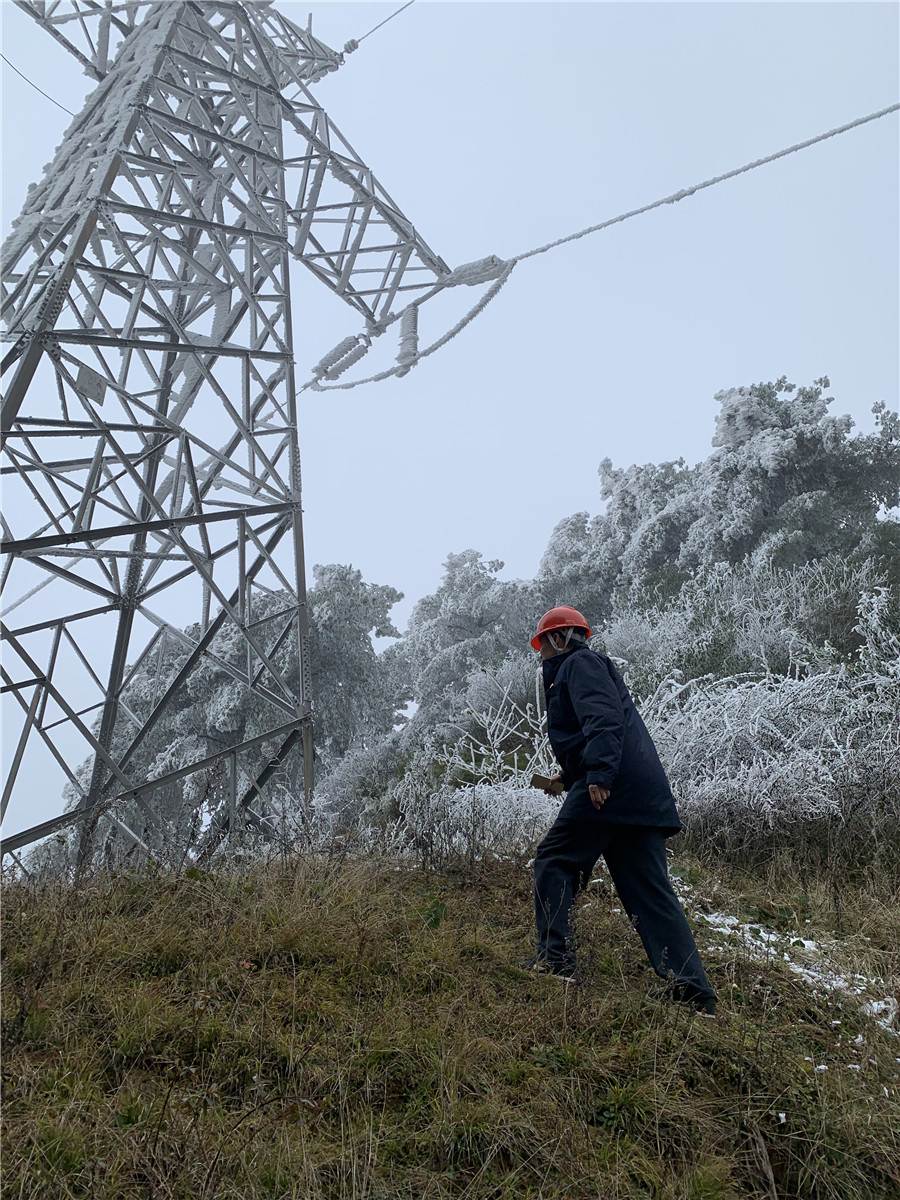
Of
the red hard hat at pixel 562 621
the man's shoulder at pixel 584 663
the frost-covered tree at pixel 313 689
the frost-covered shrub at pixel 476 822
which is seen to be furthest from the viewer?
the frost-covered tree at pixel 313 689

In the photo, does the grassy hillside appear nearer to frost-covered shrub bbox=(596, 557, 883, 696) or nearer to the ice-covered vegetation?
the ice-covered vegetation

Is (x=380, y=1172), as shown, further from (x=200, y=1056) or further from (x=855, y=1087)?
(x=855, y=1087)

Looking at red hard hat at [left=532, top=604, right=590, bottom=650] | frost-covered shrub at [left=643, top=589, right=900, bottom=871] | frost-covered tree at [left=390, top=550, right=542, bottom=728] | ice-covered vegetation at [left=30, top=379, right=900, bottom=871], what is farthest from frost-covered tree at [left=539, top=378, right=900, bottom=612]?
red hard hat at [left=532, top=604, right=590, bottom=650]

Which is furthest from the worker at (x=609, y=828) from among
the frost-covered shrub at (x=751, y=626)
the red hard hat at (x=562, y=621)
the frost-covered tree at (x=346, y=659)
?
the frost-covered tree at (x=346, y=659)

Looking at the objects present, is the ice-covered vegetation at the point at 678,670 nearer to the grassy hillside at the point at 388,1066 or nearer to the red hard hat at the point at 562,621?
the grassy hillside at the point at 388,1066

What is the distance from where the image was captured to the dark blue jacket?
378 cm

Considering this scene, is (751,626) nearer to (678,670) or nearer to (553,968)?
(678,670)

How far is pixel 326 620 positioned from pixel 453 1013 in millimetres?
14630

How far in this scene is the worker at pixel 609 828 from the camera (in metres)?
3.74

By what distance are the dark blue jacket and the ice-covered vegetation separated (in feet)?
6.93

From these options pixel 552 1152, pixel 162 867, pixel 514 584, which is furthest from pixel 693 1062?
pixel 514 584

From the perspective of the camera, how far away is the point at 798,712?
325 inches

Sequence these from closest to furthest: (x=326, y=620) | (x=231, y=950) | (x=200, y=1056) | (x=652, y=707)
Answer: (x=200, y=1056)
(x=231, y=950)
(x=652, y=707)
(x=326, y=620)

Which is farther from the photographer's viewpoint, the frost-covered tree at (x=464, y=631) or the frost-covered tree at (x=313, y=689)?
the frost-covered tree at (x=464, y=631)
